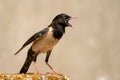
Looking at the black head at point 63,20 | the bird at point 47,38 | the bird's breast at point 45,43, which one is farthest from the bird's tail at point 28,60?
the black head at point 63,20

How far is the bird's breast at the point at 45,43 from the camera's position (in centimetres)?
1027

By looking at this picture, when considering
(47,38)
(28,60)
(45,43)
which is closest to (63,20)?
(47,38)

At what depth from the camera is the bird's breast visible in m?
10.3

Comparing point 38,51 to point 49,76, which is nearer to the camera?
point 49,76

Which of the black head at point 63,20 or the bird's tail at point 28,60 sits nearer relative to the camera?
the bird's tail at point 28,60

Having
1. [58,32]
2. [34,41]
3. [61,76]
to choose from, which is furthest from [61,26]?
[61,76]

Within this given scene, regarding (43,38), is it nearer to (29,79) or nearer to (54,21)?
(54,21)

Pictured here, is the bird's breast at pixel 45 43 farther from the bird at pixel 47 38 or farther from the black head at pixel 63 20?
the black head at pixel 63 20

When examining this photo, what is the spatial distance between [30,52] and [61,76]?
403cm

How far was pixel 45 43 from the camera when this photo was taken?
1030cm

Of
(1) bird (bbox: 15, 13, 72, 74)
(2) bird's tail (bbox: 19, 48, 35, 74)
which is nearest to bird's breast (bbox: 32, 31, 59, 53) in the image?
(1) bird (bbox: 15, 13, 72, 74)

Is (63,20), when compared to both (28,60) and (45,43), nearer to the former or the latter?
(45,43)

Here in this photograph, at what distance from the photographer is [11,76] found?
5.98 metres

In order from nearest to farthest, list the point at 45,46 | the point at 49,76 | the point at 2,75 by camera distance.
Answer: the point at 2,75, the point at 49,76, the point at 45,46
